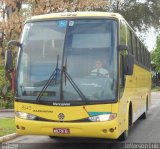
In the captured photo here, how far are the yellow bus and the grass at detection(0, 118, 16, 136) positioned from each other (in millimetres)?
3105

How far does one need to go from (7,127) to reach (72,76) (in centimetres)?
507

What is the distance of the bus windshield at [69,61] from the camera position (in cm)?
1104

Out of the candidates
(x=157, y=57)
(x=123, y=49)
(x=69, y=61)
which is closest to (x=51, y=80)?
(x=69, y=61)

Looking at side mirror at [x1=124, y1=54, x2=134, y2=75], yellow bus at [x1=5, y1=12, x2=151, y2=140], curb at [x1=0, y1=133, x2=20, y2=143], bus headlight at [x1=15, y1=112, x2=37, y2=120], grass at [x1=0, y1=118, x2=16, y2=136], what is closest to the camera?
yellow bus at [x1=5, y1=12, x2=151, y2=140]

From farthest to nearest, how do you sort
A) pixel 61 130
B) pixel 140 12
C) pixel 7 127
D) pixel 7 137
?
1. pixel 140 12
2. pixel 7 127
3. pixel 7 137
4. pixel 61 130

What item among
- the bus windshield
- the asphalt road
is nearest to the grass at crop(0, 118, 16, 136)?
the asphalt road

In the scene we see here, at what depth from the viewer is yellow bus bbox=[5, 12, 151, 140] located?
10898mm

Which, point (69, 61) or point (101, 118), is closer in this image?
point (101, 118)

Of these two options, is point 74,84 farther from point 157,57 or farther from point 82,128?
point 157,57

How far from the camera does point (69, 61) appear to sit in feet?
36.9

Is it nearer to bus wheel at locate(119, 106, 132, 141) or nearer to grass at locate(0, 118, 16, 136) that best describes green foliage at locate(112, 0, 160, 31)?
grass at locate(0, 118, 16, 136)

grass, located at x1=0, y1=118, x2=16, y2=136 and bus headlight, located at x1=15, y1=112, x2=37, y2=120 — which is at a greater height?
bus headlight, located at x1=15, y1=112, x2=37, y2=120

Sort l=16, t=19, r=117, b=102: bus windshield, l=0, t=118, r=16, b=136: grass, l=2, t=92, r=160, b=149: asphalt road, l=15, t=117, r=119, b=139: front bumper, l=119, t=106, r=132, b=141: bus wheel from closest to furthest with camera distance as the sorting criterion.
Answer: l=15, t=117, r=119, b=139: front bumper, l=16, t=19, r=117, b=102: bus windshield, l=2, t=92, r=160, b=149: asphalt road, l=119, t=106, r=132, b=141: bus wheel, l=0, t=118, r=16, b=136: grass

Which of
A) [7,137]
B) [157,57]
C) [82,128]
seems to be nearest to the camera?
[82,128]
